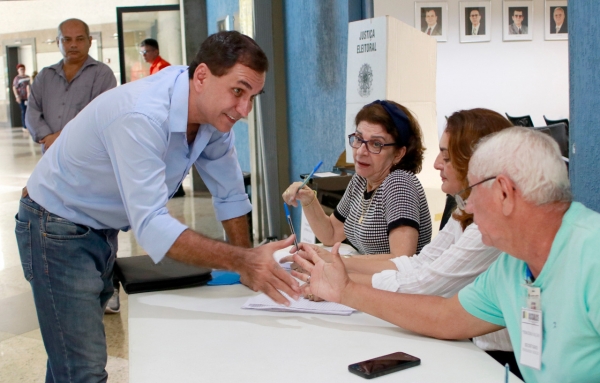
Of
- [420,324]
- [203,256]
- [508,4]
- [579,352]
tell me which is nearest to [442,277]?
[420,324]

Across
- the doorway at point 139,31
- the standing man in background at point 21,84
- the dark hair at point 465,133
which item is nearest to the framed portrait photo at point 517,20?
the dark hair at point 465,133

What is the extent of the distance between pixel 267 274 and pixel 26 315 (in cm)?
285

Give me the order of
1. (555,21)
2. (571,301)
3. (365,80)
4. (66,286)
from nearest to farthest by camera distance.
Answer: (571,301), (66,286), (365,80), (555,21)

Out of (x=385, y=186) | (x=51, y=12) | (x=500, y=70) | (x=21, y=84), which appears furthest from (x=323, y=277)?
(x=21, y=84)

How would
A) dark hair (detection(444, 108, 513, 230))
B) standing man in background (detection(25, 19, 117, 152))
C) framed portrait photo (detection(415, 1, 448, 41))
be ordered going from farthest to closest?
framed portrait photo (detection(415, 1, 448, 41)), standing man in background (detection(25, 19, 117, 152)), dark hair (detection(444, 108, 513, 230))

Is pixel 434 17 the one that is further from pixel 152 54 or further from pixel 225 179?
pixel 152 54

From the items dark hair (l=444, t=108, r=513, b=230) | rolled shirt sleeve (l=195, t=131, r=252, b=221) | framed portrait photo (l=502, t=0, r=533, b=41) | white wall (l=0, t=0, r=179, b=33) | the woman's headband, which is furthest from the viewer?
white wall (l=0, t=0, r=179, b=33)

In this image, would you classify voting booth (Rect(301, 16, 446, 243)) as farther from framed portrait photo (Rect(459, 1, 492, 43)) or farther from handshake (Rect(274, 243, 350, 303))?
handshake (Rect(274, 243, 350, 303))

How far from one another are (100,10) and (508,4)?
320 inches

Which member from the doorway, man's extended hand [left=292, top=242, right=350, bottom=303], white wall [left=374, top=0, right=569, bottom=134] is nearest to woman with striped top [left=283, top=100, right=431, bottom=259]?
man's extended hand [left=292, top=242, right=350, bottom=303]

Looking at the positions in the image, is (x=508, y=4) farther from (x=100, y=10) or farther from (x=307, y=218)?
(x=100, y=10)

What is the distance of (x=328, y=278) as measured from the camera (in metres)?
1.74

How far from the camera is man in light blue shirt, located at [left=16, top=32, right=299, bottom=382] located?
→ 5.66ft

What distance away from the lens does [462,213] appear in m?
1.82
